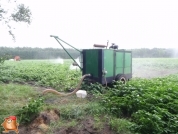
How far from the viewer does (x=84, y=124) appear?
9.83 feet

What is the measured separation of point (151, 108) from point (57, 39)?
3061 mm

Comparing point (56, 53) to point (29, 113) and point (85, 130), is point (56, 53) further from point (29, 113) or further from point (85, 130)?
point (85, 130)

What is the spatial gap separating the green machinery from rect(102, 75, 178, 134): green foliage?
0.92 m

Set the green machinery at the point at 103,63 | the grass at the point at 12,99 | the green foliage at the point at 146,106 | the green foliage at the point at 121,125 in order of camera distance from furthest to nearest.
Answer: the green machinery at the point at 103,63 < the grass at the point at 12,99 < the green foliage at the point at 121,125 < the green foliage at the point at 146,106

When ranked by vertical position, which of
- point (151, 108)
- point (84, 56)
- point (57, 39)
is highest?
point (57, 39)

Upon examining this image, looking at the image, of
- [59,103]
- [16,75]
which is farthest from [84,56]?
[16,75]

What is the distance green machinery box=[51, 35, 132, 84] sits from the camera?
15.8ft

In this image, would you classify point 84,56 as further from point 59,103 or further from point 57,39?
point 59,103

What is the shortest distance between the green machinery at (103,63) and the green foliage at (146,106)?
0.92m

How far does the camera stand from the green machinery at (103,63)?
15.8 feet

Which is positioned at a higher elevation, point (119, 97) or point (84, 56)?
point (84, 56)

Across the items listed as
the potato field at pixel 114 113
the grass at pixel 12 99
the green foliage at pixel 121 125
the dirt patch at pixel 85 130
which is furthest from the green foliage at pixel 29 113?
the green foliage at pixel 121 125

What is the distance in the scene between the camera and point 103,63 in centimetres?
479

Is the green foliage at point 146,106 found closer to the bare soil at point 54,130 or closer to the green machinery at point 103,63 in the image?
the bare soil at point 54,130
